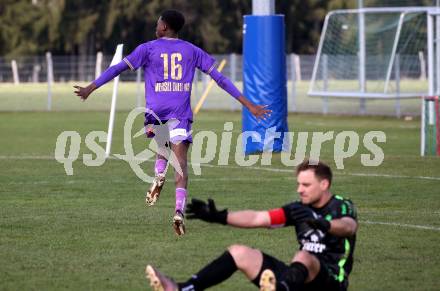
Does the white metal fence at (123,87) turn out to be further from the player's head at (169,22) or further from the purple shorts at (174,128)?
the player's head at (169,22)

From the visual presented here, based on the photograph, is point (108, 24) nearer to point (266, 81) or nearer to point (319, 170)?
point (266, 81)

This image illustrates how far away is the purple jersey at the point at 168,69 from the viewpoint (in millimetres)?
12531

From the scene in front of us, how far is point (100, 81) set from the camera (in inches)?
488

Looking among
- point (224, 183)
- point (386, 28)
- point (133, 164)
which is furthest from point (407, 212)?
point (386, 28)

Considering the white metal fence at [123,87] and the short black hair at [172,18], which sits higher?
the short black hair at [172,18]

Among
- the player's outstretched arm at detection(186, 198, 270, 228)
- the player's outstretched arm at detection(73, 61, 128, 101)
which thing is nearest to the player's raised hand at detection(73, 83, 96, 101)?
the player's outstretched arm at detection(73, 61, 128, 101)

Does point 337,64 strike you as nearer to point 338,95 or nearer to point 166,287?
point 338,95

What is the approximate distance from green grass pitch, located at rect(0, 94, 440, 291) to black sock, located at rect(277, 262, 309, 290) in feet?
5.56

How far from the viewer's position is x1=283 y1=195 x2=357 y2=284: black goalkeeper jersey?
7.50m

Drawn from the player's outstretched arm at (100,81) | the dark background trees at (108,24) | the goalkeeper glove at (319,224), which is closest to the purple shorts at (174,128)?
the player's outstretched arm at (100,81)

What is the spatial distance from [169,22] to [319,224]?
18.8 ft

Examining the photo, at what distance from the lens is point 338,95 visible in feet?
114

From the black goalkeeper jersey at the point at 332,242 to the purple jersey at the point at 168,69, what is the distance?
16.9 ft

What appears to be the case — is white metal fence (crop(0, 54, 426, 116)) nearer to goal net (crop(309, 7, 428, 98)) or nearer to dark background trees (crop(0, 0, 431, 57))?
goal net (crop(309, 7, 428, 98))
